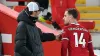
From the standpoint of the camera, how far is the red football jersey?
13.1ft

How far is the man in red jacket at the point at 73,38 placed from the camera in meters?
3.98

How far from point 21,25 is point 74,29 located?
0.73 meters

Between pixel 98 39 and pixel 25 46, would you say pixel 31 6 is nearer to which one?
pixel 25 46

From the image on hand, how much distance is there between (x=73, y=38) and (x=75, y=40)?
1.5 inches

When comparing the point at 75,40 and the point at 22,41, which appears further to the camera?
the point at 75,40

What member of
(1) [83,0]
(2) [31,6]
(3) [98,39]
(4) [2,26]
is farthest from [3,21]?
(1) [83,0]

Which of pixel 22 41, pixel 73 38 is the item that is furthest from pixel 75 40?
pixel 22 41

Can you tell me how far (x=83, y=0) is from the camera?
1020 centimetres

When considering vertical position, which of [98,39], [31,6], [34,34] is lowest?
[98,39]

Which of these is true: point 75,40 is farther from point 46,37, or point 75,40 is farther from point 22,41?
point 22,41

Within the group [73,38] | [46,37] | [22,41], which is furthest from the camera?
[46,37]

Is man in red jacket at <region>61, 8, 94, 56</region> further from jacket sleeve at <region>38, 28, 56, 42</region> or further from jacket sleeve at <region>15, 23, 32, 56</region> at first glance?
jacket sleeve at <region>15, 23, 32, 56</region>

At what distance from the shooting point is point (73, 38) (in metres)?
3.99

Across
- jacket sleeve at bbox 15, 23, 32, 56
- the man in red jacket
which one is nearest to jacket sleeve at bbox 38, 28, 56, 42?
the man in red jacket
